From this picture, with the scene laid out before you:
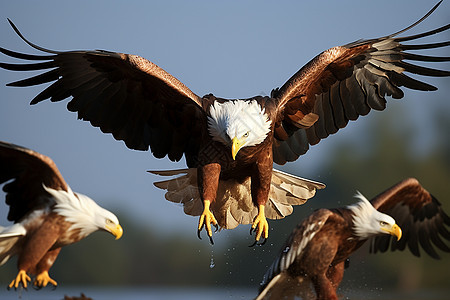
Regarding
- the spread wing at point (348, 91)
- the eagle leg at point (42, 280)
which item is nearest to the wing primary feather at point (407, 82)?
the spread wing at point (348, 91)

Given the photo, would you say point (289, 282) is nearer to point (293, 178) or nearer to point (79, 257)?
point (293, 178)

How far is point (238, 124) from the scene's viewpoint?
5.33m

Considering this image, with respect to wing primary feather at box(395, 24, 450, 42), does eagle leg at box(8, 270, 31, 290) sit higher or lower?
lower

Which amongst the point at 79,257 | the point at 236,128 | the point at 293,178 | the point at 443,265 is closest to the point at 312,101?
the point at 293,178

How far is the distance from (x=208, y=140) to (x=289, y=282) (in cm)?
116

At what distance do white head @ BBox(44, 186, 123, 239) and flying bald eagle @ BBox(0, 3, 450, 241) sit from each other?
24.1 inches

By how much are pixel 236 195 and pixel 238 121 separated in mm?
1072

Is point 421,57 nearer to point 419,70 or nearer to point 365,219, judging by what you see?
point 419,70

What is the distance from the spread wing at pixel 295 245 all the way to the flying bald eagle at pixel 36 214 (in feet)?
5.40

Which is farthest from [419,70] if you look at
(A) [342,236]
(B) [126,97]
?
A: (B) [126,97]

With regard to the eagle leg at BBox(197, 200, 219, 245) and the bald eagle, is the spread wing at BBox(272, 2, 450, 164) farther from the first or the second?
the eagle leg at BBox(197, 200, 219, 245)

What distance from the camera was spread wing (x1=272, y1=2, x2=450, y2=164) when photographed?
6121 millimetres

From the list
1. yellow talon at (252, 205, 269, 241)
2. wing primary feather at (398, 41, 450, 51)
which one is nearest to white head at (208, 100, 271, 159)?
yellow talon at (252, 205, 269, 241)

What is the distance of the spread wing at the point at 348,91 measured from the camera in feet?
20.1
